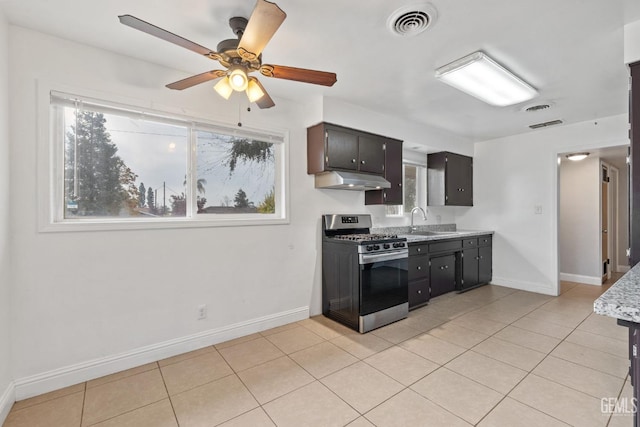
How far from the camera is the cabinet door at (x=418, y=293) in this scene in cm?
357

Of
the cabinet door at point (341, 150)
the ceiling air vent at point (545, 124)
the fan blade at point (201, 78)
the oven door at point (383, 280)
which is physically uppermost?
the ceiling air vent at point (545, 124)

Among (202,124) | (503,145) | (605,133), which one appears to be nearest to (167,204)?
(202,124)

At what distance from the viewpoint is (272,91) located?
3029 mm

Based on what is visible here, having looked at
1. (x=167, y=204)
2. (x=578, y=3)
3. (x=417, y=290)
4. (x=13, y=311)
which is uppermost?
(x=578, y=3)

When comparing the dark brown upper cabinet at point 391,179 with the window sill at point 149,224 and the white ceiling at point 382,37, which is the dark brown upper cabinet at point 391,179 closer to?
the white ceiling at point 382,37

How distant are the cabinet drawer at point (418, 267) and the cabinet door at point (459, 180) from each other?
4.46 feet

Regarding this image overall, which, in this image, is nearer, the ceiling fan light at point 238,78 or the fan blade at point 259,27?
the fan blade at point 259,27

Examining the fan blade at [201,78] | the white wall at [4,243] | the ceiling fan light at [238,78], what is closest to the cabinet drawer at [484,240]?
the ceiling fan light at [238,78]

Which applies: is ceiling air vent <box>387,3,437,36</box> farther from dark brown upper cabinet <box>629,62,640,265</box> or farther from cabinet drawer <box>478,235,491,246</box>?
cabinet drawer <box>478,235,491,246</box>

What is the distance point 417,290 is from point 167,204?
296 centimetres

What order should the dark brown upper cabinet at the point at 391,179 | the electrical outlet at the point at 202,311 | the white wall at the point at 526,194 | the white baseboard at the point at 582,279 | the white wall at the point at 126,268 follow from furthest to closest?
the white baseboard at the point at 582,279 < the white wall at the point at 526,194 < the dark brown upper cabinet at the point at 391,179 < the electrical outlet at the point at 202,311 < the white wall at the point at 126,268

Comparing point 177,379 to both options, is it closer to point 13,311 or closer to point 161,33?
point 13,311

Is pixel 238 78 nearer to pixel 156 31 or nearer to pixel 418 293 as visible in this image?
pixel 156 31

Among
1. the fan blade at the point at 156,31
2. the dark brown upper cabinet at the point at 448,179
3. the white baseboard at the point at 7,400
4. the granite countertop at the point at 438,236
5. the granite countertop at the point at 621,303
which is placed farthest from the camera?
the dark brown upper cabinet at the point at 448,179
